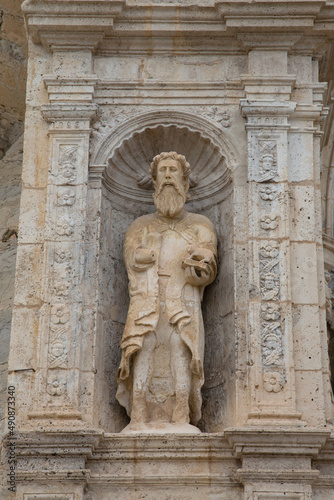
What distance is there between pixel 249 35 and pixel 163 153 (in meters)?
1.63

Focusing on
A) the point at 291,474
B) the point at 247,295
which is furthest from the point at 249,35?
the point at 291,474

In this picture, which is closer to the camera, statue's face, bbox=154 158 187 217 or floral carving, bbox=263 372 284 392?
floral carving, bbox=263 372 284 392

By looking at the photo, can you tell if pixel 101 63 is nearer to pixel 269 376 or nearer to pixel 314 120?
pixel 314 120

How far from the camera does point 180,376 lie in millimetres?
11547

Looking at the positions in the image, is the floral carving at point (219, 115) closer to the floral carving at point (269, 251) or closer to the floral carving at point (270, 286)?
the floral carving at point (269, 251)

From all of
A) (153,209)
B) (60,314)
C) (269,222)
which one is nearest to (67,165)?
(153,209)

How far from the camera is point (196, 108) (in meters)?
12.7

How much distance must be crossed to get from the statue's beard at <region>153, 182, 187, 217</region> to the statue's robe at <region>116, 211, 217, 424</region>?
4.9 inches

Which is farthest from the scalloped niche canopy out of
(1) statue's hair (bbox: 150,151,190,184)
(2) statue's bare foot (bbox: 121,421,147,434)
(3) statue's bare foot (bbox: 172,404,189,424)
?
(2) statue's bare foot (bbox: 121,421,147,434)

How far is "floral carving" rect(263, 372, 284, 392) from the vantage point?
11281 mm

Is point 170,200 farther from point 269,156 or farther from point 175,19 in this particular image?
point 175,19

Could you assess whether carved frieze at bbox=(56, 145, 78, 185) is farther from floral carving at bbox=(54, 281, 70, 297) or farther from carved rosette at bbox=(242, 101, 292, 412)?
carved rosette at bbox=(242, 101, 292, 412)

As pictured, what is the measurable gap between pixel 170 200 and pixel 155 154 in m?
0.91

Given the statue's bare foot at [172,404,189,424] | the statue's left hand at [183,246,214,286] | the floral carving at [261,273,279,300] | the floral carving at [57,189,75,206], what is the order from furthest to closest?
1. the floral carving at [57,189,75,206]
2. the statue's left hand at [183,246,214,286]
3. the floral carving at [261,273,279,300]
4. the statue's bare foot at [172,404,189,424]
